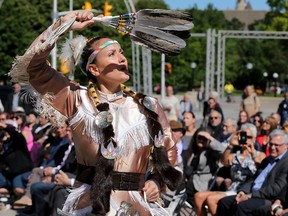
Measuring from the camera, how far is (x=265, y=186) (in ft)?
24.6

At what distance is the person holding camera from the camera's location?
734 centimetres

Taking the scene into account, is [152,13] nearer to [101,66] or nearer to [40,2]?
[101,66]

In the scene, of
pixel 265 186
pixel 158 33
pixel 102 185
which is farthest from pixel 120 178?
pixel 265 186

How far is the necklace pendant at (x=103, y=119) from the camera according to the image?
373 centimetres

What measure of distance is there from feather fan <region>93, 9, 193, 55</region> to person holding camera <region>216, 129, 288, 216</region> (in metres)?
3.75

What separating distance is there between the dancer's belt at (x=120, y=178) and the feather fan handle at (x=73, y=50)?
0.61 m

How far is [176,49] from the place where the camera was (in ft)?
13.1

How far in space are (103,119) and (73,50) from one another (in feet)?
1.63

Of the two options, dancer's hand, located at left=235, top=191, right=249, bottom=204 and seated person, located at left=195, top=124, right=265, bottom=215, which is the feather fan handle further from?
seated person, located at left=195, top=124, right=265, bottom=215

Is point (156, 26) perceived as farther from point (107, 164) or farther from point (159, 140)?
point (107, 164)

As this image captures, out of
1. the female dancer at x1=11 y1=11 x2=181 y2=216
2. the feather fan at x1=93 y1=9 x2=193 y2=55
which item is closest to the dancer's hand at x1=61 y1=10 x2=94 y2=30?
the female dancer at x1=11 y1=11 x2=181 y2=216

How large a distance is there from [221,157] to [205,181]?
0.36 m

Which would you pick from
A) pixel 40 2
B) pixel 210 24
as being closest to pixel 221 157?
pixel 40 2

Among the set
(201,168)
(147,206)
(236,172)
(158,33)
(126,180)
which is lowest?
(201,168)
